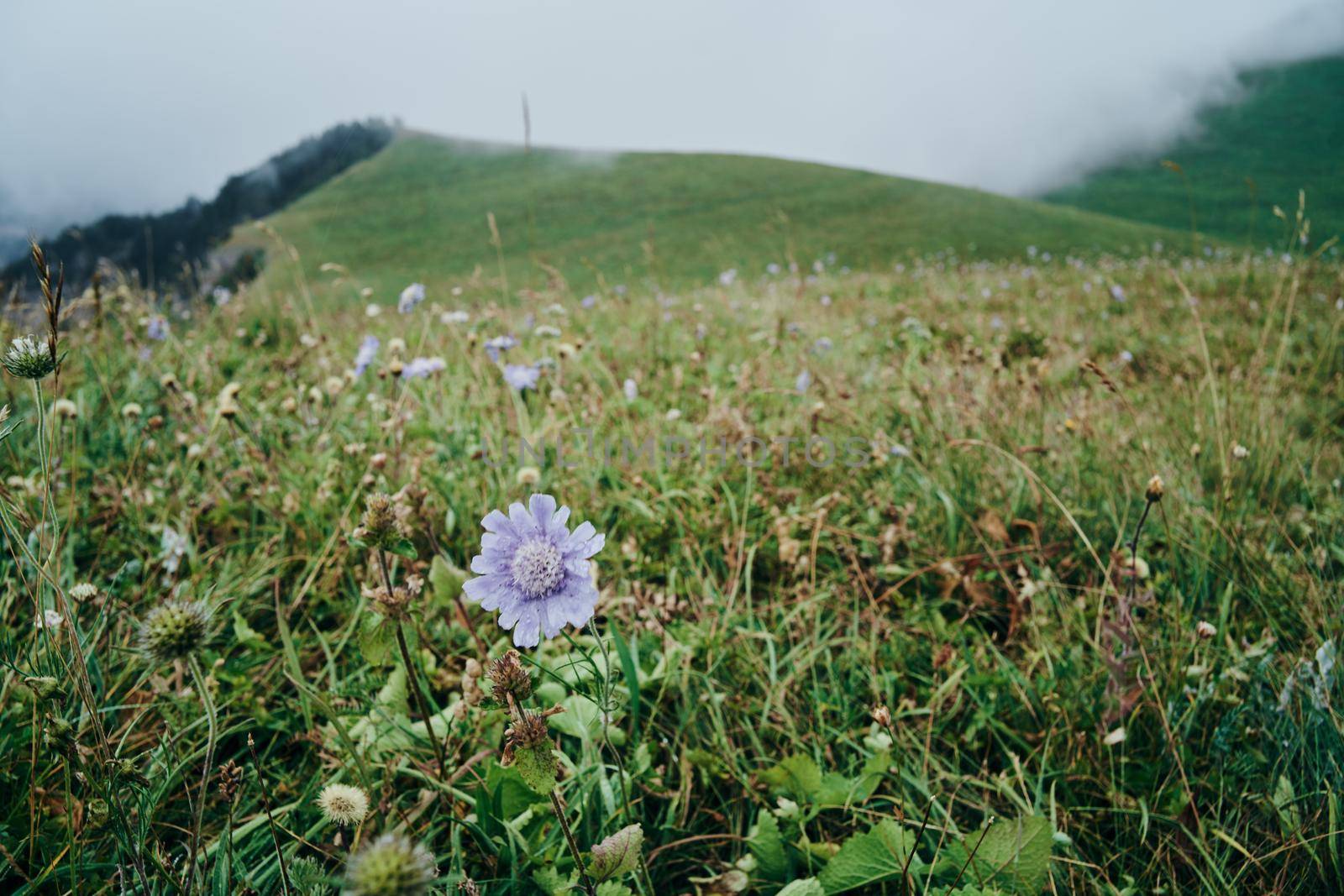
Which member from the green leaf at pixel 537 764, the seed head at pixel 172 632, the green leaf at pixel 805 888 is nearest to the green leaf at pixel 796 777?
the green leaf at pixel 805 888

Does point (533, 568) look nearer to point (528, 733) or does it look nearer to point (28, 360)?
point (528, 733)

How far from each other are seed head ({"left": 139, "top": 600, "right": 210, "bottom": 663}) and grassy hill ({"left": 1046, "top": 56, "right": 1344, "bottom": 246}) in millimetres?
40980

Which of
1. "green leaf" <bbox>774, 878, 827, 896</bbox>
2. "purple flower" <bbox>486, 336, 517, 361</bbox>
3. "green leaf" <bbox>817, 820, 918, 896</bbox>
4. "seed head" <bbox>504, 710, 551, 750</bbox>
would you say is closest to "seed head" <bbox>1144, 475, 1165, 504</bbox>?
"green leaf" <bbox>817, 820, 918, 896</bbox>

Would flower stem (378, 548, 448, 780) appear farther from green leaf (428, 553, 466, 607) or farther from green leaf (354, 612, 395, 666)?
green leaf (428, 553, 466, 607)

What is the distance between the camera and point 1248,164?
1662 inches

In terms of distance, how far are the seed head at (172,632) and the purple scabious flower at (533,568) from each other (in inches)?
14.7

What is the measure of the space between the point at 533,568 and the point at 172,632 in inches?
19.6

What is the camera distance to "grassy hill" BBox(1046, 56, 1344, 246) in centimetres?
3522

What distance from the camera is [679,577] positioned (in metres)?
2.12

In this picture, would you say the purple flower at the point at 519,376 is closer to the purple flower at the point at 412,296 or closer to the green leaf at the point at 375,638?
the purple flower at the point at 412,296

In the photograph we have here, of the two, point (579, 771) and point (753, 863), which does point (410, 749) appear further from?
point (753, 863)

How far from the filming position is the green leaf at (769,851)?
1.29 meters

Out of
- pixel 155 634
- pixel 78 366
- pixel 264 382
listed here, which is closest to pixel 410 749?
pixel 155 634

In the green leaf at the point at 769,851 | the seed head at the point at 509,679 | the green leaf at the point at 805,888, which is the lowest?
the green leaf at the point at 769,851
